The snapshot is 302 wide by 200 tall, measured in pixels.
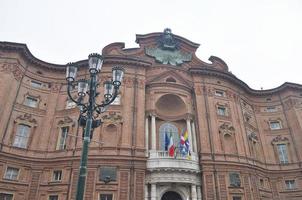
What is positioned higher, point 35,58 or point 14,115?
point 35,58

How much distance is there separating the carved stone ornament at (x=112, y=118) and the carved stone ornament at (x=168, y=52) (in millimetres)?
9026

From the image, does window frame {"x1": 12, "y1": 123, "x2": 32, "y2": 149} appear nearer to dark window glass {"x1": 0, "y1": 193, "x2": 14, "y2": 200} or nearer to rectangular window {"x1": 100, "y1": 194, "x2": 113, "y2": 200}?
dark window glass {"x1": 0, "y1": 193, "x2": 14, "y2": 200}

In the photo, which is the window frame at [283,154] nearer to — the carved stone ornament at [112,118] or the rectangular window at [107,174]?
the carved stone ornament at [112,118]

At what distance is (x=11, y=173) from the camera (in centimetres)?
2022

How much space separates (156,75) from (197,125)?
7116mm

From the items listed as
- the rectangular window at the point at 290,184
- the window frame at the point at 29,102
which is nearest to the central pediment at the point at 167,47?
the window frame at the point at 29,102

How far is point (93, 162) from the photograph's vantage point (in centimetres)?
2044

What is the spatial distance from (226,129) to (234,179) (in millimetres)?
5268

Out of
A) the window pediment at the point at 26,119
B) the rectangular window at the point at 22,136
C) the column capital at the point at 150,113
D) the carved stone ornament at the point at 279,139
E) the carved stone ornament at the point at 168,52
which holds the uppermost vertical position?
the carved stone ornament at the point at 168,52

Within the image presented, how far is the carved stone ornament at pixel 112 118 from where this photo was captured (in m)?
22.8

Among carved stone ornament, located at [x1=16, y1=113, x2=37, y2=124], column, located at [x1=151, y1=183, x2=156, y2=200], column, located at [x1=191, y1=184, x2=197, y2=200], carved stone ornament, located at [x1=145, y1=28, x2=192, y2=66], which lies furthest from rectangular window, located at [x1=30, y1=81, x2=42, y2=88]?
column, located at [x1=191, y1=184, x2=197, y2=200]

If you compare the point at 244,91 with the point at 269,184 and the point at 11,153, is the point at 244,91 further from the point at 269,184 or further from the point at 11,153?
the point at 11,153

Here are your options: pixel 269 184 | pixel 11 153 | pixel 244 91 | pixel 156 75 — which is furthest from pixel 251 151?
pixel 11 153

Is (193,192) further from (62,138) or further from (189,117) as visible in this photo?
(62,138)
